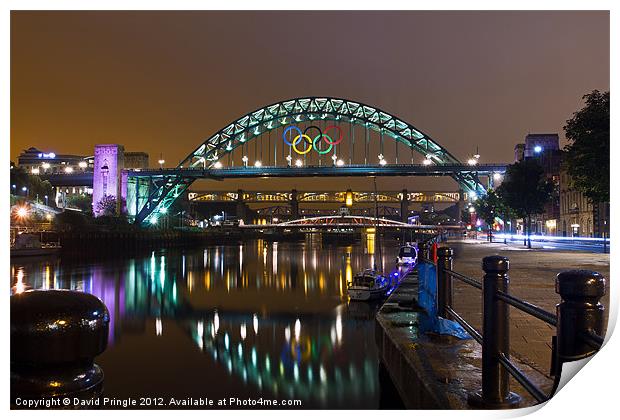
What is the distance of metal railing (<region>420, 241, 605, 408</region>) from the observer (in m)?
2.53

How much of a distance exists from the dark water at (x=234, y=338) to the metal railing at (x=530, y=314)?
4.81 metres

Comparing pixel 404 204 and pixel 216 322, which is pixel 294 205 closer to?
pixel 404 204

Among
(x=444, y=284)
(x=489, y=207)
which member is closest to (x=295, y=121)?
(x=489, y=207)

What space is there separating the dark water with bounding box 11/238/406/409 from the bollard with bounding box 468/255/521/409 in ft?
15.7

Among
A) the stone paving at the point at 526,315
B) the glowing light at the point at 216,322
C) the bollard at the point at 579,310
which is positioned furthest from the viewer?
the glowing light at the point at 216,322

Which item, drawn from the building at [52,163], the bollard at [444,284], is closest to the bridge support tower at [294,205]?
the building at [52,163]

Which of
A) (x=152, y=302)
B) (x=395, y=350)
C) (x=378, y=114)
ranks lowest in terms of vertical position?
(x=152, y=302)

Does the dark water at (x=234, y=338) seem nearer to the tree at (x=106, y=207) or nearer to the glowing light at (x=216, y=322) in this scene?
the glowing light at (x=216, y=322)

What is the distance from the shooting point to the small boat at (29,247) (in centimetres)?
4062

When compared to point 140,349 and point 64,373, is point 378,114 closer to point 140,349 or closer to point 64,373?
point 140,349

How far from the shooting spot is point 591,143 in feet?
44.5

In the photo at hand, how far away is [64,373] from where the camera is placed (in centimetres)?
276

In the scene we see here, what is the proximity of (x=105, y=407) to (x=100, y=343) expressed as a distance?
22.7 inches
